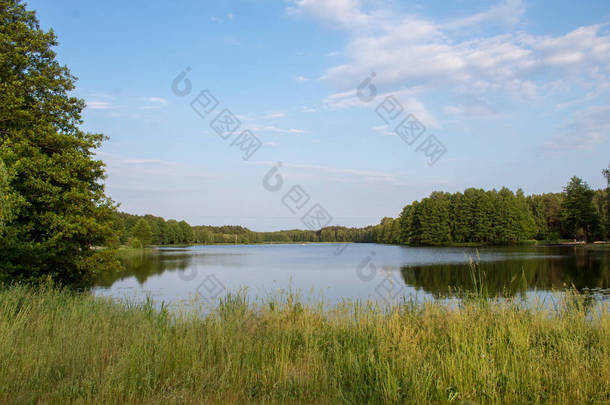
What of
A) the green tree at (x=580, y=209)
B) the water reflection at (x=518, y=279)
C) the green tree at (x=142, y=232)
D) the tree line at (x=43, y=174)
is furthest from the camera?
the green tree at (x=142, y=232)

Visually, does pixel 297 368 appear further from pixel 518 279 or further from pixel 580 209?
pixel 580 209

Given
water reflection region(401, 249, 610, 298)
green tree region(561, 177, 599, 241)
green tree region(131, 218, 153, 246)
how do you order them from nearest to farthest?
1. water reflection region(401, 249, 610, 298)
2. green tree region(561, 177, 599, 241)
3. green tree region(131, 218, 153, 246)

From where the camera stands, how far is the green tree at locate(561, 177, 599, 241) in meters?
62.2

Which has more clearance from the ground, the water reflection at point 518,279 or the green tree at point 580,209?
the green tree at point 580,209

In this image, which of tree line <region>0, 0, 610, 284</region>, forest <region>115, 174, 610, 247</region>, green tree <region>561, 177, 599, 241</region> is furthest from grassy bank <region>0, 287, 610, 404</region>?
green tree <region>561, 177, 599, 241</region>

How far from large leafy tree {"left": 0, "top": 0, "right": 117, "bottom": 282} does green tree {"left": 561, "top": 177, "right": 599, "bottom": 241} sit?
7164 centimetres

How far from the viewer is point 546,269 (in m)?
25.4

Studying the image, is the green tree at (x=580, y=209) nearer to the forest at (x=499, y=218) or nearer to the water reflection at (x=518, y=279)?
the forest at (x=499, y=218)

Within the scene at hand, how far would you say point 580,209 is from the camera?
6309 centimetres

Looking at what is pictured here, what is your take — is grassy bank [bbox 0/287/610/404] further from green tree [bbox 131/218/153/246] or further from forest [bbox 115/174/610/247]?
green tree [bbox 131/218/153/246]

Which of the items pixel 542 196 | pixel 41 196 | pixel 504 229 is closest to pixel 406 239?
pixel 504 229

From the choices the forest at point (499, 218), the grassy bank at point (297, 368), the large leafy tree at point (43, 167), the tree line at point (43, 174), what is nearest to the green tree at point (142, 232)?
the forest at point (499, 218)

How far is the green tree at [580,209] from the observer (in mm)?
62250

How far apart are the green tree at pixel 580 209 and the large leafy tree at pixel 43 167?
235 ft
